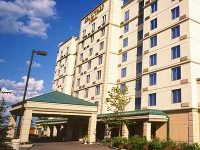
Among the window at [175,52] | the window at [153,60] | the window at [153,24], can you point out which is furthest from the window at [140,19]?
the window at [175,52]

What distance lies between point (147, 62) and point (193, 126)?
41.6ft

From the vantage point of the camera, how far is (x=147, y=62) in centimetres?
3916

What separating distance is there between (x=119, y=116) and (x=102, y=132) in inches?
485

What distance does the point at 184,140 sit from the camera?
30750 mm

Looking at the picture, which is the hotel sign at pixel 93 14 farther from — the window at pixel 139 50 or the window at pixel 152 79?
the window at pixel 152 79

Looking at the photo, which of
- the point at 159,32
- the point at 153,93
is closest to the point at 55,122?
the point at 153,93

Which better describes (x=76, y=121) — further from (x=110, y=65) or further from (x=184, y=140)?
(x=184, y=140)

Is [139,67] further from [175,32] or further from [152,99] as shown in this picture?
[175,32]

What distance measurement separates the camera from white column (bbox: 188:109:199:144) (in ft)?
97.9

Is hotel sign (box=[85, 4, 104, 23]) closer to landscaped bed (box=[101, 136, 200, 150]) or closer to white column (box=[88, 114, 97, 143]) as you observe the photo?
white column (box=[88, 114, 97, 143])

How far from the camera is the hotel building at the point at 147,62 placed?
105 ft

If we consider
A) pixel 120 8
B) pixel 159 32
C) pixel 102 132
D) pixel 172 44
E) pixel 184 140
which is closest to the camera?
pixel 184 140

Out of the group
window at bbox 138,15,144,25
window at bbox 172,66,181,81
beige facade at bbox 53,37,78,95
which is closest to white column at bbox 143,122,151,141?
window at bbox 172,66,181,81

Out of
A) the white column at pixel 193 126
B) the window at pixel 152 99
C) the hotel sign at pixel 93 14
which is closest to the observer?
the white column at pixel 193 126
